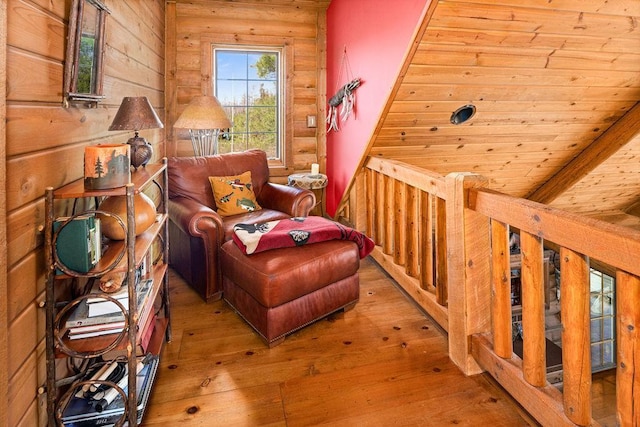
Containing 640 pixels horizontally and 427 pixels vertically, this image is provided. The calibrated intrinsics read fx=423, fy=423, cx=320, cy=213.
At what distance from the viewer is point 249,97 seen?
4.48 m

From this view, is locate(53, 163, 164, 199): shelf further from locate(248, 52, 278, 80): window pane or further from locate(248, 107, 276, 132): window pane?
locate(248, 52, 278, 80): window pane

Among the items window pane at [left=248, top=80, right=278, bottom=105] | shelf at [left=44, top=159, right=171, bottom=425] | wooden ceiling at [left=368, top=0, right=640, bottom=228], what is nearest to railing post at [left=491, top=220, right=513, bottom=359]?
wooden ceiling at [left=368, top=0, right=640, bottom=228]

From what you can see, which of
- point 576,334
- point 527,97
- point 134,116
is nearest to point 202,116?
point 134,116

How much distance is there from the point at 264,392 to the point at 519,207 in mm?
1294

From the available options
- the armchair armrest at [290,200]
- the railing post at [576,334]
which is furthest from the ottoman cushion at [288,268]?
the railing post at [576,334]

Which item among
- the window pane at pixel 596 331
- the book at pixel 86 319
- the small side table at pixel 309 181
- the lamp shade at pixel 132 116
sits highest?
the lamp shade at pixel 132 116

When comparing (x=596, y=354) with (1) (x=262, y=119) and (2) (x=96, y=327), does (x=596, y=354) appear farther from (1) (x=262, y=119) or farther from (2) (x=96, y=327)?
(2) (x=96, y=327)

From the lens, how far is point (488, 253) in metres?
1.93

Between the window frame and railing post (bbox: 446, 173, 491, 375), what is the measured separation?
2731mm

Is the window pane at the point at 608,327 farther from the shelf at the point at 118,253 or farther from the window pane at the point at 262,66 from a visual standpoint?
the shelf at the point at 118,253

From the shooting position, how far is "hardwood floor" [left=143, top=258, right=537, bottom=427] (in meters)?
1.68

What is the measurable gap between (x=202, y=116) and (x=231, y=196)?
27.8 inches

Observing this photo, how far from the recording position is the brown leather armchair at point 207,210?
8.74ft

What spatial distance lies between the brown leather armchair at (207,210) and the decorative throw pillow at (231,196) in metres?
0.06
